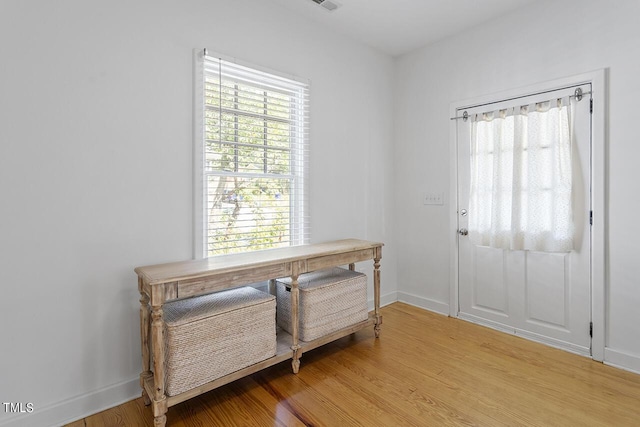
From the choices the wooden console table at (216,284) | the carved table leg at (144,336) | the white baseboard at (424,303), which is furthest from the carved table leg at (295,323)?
the white baseboard at (424,303)

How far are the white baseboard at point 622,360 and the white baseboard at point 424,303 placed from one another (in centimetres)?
126

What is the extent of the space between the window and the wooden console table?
0.62ft

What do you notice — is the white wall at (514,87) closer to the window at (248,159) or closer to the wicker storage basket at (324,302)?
the wicker storage basket at (324,302)

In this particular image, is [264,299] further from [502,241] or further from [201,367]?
[502,241]

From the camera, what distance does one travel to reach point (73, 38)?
1.81 meters

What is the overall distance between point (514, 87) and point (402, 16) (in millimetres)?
1148

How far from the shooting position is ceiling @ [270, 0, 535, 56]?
2.69 metres

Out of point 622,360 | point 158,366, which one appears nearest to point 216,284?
point 158,366

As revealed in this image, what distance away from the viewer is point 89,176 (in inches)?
73.4

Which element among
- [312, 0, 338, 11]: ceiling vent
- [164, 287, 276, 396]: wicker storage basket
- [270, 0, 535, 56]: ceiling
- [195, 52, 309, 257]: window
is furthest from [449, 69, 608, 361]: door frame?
[164, 287, 276, 396]: wicker storage basket

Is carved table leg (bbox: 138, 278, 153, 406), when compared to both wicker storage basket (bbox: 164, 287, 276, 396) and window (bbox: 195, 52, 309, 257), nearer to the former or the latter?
wicker storage basket (bbox: 164, 287, 276, 396)

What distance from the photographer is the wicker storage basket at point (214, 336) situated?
1747 mm

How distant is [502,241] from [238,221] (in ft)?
7.45

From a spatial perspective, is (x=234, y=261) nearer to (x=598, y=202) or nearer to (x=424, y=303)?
(x=424, y=303)
